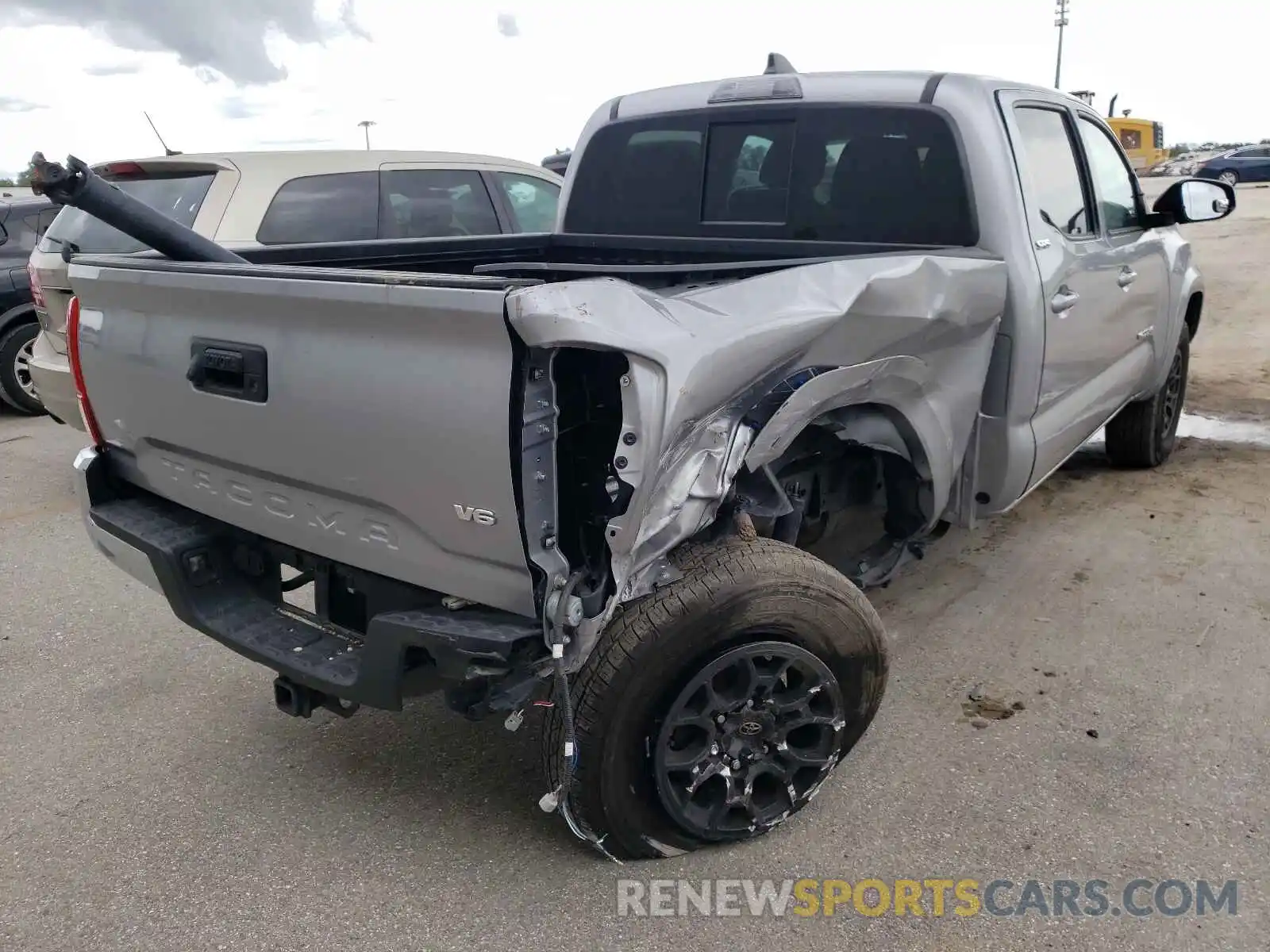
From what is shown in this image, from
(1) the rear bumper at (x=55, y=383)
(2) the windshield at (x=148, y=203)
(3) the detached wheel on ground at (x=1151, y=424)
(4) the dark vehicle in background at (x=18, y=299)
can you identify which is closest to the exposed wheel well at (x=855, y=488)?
(3) the detached wheel on ground at (x=1151, y=424)

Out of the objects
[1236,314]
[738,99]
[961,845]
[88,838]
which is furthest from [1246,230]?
[88,838]

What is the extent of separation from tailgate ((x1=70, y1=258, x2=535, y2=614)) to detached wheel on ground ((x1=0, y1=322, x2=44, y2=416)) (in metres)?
5.90

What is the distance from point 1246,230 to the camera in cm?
1886

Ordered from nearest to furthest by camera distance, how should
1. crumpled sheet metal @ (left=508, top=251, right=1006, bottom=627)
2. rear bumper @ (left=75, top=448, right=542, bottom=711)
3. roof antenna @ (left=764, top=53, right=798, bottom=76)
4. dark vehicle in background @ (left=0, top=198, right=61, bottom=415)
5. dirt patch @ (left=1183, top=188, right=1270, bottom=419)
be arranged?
crumpled sheet metal @ (left=508, top=251, right=1006, bottom=627)
rear bumper @ (left=75, top=448, right=542, bottom=711)
roof antenna @ (left=764, top=53, right=798, bottom=76)
dirt patch @ (left=1183, top=188, right=1270, bottom=419)
dark vehicle in background @ (left=0, top=198, right=61, bottom=415)

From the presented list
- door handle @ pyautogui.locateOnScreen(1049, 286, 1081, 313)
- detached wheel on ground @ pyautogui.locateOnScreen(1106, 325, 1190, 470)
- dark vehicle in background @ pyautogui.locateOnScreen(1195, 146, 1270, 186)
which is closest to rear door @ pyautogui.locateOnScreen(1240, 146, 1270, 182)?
dark vehicle in background @ pyautogui.locateOnScreen(1195, 146, 1270, 186)

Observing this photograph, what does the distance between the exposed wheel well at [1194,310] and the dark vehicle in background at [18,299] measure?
812 cm

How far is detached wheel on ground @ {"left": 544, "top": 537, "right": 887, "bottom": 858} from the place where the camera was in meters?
2.32

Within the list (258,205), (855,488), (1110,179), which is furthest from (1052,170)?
(258,205)

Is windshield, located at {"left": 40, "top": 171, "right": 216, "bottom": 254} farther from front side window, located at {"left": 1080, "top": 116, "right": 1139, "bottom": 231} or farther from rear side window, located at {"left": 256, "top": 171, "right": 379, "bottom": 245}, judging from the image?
front side window, located at {"left": 1080, "top": 116, "right": 1139, "bottom": 231}

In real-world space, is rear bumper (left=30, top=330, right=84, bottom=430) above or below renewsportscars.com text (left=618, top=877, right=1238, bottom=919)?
above

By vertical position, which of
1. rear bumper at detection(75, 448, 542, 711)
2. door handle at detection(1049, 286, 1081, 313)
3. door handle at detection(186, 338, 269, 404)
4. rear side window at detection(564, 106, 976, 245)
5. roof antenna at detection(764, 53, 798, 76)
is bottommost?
rear bumper at detection(75, 448, 542, 711)

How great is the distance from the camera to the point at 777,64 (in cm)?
417

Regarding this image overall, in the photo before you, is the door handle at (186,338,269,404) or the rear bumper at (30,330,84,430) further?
the rear bumper at (30,330,84,430)

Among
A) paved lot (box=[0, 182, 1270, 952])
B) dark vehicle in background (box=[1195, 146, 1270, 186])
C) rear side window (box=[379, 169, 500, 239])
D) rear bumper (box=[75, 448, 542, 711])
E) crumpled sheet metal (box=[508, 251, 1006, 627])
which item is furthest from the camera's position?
dark vehicle in background (box=[1195, 146, 1270, 186])
